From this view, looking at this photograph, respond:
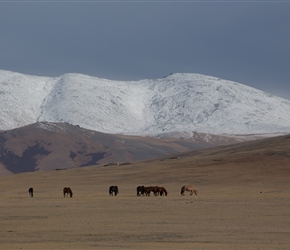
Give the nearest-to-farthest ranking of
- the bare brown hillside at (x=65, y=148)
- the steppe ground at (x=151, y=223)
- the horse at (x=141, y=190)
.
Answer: the steppe ground at (x=151, y=223)
the horse at (x=141, y=190)
the bare brown hillside at (x=65, y=148)

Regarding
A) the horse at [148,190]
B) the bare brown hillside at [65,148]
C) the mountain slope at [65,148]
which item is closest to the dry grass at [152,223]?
the horse at [148,190]

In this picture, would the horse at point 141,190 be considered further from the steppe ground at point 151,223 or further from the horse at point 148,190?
the steppe ground at point 151,223

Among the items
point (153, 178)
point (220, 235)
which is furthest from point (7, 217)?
point (153, 178)

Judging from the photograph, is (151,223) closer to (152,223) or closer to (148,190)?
(152,223)

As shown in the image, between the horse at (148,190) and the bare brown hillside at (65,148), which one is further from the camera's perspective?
the bare brown hillside at (65,148)

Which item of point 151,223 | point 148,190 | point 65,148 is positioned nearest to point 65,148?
point 65,148

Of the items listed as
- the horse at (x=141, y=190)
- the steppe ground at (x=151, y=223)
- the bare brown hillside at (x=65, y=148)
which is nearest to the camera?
the steppe ground at (x=151, y=223)

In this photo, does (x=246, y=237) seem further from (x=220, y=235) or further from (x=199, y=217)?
(x=199, y=217)

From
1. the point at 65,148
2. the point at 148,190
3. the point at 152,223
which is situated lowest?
the point at 152,223

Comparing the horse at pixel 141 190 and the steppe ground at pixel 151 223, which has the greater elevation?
the horse at pixel 141 190

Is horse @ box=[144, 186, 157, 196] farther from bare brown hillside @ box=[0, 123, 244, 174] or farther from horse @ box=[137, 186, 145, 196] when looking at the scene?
bare brown hillside @ box=[0, 123, 244, 174]

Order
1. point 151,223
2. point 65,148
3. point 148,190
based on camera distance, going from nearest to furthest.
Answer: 1. point 151,223
2. point 148,190
3. point 65,148

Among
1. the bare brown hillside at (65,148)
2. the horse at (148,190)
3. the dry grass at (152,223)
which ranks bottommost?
the dry grass at (152,223)

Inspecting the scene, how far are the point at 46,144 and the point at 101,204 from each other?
407ft
